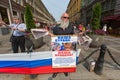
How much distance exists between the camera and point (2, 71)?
4.86 m

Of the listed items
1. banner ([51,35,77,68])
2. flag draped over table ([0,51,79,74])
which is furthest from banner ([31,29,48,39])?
flag draped over table ([0,51,79,74])

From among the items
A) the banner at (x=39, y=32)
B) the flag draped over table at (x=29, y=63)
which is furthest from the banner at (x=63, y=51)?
the banner at (x=39, y=32)

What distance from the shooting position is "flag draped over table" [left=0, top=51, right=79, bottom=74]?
13.8 ft

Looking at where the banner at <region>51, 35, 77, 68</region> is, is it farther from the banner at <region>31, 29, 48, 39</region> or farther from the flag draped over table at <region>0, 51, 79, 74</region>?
the banner at <region>31, 29, 48, 39</region>

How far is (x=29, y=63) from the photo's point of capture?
443cm

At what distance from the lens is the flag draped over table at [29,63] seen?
4.21m

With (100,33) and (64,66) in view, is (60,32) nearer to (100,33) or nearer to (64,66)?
(64,66)

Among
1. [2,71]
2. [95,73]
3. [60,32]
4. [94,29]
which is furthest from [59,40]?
[94,29]

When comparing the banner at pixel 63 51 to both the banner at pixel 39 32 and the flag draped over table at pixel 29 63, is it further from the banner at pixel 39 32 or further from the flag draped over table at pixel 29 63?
the banner at pixel 39 32

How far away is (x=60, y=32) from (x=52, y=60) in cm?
82

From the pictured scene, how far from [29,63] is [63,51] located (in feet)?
3.94

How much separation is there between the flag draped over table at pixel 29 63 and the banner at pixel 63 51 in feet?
0.56

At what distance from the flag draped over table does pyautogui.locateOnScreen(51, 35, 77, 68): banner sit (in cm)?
17

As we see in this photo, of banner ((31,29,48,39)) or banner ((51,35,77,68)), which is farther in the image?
banner ((31,29,48,39))
